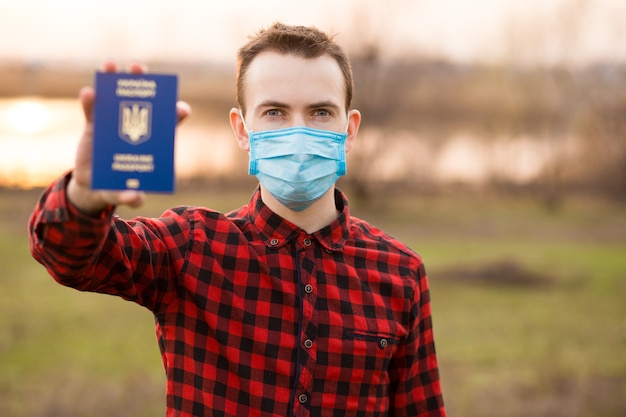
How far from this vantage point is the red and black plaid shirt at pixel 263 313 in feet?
7.32

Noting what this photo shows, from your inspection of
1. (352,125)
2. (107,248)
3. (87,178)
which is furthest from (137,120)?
(352,125)

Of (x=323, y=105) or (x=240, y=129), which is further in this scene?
(x=240, y=129)

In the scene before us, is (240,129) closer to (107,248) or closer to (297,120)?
(297,120)

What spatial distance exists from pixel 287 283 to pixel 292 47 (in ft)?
2.64

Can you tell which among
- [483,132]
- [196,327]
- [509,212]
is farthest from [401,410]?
[483,132]

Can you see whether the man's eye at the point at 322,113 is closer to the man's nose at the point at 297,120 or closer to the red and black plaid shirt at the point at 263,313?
the man's nose at the point at 297,120

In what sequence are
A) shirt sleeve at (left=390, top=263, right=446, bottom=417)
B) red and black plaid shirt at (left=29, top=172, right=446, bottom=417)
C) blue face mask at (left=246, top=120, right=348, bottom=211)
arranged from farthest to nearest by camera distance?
shirt sleeve at (left=390, top=263, right=446, bottom=417) → blue face mask at (left=246, top=120, right=348, bottom=211) → red and black plaid shirt at (left=29, top=172, right=446, bottom=417)

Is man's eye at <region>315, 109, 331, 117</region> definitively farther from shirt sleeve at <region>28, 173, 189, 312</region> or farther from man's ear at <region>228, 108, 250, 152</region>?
shirt sleeve at <region>28, 173, 189, 312</region>

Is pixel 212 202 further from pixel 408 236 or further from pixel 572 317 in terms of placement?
pixel 572 317

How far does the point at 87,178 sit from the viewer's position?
1746mm

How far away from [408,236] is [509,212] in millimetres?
4584

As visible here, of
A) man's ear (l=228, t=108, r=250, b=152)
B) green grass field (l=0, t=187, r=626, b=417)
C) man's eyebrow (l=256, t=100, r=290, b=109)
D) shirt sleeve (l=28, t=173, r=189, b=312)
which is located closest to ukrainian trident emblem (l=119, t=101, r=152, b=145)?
shirt sleeve (l=28, t=173, r=189, b=312)

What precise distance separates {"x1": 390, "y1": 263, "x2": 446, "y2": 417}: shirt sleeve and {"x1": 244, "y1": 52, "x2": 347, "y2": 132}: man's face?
67 cm

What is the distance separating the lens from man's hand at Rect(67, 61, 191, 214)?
1.73 meters
